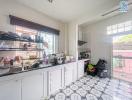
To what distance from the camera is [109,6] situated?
2592 millimetres

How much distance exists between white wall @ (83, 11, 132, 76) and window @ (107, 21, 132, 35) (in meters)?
0.14

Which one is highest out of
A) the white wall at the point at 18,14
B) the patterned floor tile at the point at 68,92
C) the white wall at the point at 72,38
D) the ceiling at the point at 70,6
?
the ceiling at the point at 70,6

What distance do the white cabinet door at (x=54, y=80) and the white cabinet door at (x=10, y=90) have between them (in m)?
0.79

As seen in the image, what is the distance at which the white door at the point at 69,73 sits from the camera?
2.96 meters

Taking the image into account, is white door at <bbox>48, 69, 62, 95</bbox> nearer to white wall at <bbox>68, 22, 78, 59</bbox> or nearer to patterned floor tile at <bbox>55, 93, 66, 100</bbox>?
patterned floor tile at <bbox>55, 93, 66, 100</bbox>

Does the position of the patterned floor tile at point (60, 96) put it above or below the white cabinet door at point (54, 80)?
below

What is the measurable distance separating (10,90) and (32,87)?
1.47ft

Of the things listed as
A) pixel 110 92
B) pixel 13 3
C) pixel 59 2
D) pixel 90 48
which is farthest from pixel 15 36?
pixel 90 48

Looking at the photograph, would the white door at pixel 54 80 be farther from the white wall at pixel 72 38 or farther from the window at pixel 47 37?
the white wall at pixel 72 38

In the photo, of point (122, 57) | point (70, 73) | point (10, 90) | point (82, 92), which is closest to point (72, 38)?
point (70, 73)

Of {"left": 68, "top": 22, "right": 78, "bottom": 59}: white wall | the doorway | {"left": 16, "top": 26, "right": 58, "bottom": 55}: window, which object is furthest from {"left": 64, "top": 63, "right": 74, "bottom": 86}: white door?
the doorway

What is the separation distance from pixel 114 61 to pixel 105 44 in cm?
85

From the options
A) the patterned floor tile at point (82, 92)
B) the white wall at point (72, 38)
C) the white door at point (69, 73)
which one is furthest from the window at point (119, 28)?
the patterned floor tile at point (82, 92)

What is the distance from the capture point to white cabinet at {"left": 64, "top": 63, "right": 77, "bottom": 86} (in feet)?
9.72
